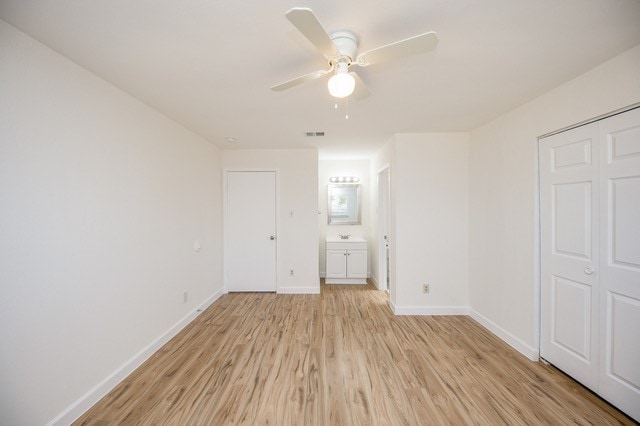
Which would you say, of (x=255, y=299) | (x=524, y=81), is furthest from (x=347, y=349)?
(x=524, y=81)

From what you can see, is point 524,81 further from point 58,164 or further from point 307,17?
point 58,164

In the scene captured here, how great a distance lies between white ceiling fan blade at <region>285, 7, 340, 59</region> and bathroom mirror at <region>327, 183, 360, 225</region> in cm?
369

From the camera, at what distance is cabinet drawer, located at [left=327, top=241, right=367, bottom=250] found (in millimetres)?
4469

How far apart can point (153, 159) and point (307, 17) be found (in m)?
2.16

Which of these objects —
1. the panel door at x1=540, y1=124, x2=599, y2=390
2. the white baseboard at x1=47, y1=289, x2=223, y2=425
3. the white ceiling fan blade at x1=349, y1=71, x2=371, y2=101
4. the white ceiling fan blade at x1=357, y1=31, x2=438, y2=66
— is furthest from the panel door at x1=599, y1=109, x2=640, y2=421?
the white baseboard at x1=47, y1=289, x2=223, y2=425

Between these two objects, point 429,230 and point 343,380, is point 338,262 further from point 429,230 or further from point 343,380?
point 343,380

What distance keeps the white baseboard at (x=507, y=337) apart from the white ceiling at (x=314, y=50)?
2295 millimetres

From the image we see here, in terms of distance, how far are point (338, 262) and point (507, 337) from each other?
101 inches

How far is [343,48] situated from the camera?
4.54 ft

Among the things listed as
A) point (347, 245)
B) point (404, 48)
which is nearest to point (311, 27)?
point (404, 48)

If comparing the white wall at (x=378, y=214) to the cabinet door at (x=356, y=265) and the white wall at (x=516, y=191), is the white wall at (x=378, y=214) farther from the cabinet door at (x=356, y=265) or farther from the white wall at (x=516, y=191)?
the white wall at (x=516, y=191)

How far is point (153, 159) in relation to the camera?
241 cm

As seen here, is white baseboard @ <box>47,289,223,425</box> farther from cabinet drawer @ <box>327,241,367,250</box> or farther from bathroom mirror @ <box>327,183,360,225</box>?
bathroom mirror @ <box>327,183,360,225</box>

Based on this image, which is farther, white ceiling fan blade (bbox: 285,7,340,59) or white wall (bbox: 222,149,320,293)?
white wall (bbox: 222,149,320,293)
